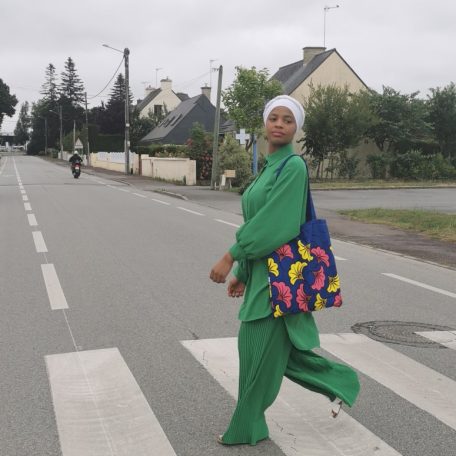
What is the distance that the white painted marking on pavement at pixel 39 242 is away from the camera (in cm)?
998

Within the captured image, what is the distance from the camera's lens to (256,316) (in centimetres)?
303

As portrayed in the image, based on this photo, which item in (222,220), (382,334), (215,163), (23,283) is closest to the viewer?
(382,334)

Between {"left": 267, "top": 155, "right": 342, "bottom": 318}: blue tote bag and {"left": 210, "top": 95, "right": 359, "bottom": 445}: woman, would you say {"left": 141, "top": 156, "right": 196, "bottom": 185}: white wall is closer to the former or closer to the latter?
{"left": 210, "top": 95, "right": 359, "bottom": 445}: woman

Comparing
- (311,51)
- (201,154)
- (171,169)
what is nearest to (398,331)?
(201,154)

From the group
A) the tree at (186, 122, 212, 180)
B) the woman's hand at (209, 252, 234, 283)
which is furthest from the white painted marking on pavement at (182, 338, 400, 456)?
the tree at (186, 122, 212, 180)

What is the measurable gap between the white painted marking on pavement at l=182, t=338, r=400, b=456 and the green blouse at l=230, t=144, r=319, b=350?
569mm

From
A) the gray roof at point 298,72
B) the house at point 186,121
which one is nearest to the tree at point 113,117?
the house at point 186,121

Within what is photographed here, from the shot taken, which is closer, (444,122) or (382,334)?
(382,334)

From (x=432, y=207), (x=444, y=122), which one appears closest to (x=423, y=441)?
(x=432, y=207)

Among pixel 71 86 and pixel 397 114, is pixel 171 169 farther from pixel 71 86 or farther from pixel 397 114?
pixel 71 86

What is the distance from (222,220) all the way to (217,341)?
10063 mm

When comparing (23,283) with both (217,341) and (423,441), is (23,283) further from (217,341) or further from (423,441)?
(423,441)

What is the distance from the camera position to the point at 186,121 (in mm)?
61469

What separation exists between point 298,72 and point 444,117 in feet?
34.7
